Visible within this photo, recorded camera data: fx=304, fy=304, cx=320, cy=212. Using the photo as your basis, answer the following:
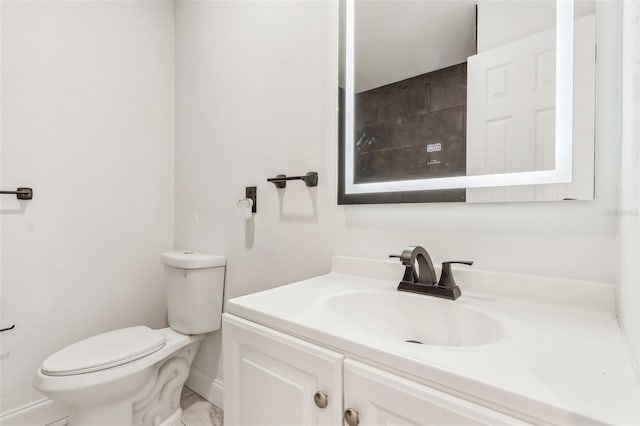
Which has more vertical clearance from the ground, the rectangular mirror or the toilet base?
the rectangular mirror

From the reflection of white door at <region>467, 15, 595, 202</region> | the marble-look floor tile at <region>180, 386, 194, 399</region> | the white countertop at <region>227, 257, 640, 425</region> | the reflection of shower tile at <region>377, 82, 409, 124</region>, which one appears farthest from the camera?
the marble-look floor tile at <region>180, 386, 194, 399</region>

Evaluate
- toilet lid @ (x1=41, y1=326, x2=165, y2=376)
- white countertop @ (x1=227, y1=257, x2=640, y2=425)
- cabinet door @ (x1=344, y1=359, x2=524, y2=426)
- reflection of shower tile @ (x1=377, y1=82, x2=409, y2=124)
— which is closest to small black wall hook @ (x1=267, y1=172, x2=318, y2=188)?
reflection of shower tile @ (x1=377, y1=82, x2=409, y2=124)

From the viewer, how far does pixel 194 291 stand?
1.41m

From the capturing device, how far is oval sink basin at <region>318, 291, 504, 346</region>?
721 millimetres

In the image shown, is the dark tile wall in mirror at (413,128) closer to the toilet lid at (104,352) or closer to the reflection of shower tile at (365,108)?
the reflection of shower tile at (365,108)

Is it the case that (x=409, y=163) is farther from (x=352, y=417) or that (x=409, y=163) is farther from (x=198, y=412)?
(x=198, y=412)

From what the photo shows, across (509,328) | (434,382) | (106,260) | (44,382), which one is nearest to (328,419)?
(434,382)

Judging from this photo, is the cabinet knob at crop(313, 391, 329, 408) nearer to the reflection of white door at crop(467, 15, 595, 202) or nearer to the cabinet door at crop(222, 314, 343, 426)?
the cabinet door at crop(222, 314, 343, 426)

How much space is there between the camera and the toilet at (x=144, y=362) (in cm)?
106

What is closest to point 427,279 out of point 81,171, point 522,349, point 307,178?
point 522,349

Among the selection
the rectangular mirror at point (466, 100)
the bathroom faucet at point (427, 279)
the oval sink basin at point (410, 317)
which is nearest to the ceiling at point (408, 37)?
the rectangular mirror at point (466, 100)

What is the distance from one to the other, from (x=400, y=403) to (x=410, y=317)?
38 cm

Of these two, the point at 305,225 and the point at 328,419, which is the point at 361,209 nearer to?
the point at 305,225

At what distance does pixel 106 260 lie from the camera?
157 centimetres
